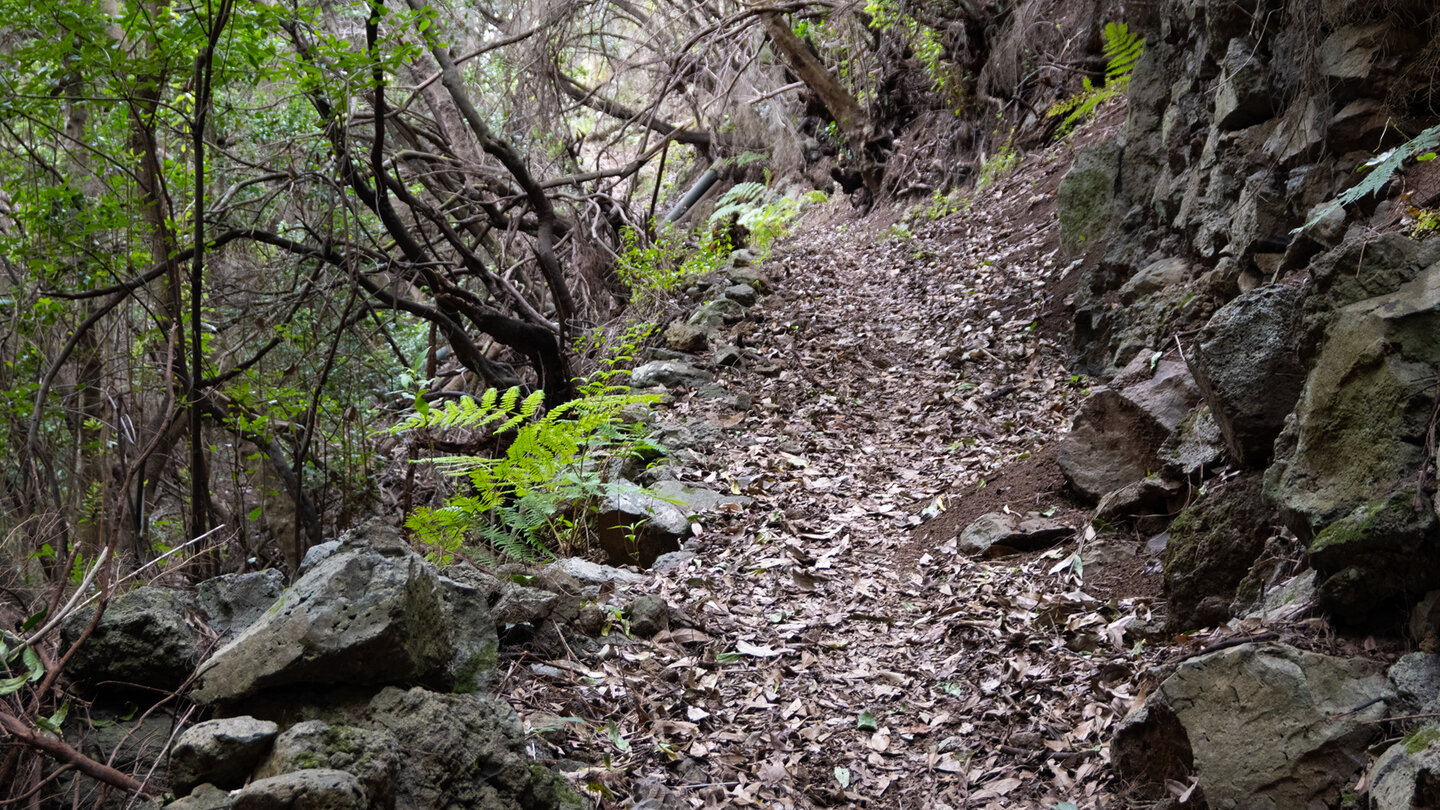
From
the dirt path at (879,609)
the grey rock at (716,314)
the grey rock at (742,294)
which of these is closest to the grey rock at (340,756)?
the dirt path at (879,609)

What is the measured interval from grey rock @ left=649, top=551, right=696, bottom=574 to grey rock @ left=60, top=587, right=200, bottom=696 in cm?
233

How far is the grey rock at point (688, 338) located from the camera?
7.57 metres

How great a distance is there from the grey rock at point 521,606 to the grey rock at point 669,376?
373 centimetres

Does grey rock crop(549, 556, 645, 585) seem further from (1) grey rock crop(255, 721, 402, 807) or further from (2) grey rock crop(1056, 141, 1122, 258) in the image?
(2) grey rock crop(1056, 141, 1122, 258)

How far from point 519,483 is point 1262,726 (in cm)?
310

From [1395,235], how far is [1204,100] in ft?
10.4

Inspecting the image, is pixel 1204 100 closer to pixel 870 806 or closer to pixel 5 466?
pixel 870 806

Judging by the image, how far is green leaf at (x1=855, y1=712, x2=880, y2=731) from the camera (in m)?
3.11

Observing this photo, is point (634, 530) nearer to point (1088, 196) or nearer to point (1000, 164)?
point (1088, 196)

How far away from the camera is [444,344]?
29.8 feet

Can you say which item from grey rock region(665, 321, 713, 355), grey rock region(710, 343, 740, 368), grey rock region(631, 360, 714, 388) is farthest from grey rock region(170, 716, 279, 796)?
grey rock region(665, 321, 713, 355)

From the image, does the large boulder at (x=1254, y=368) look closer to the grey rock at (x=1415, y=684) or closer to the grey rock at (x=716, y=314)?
the grey rock at (x=1415, y=684)

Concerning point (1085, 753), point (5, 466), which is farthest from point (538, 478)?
point (5, 466)

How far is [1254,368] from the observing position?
314cm
